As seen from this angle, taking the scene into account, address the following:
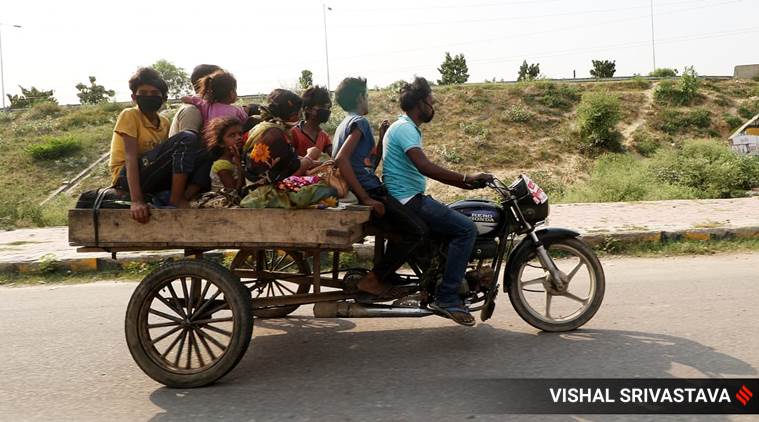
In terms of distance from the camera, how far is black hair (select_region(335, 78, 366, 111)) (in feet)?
14.3

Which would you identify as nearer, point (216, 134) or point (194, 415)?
point (194, 415)

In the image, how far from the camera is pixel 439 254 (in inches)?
174

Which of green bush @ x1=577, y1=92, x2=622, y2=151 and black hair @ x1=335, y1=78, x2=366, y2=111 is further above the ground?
green bush @ x1=577, y1=92, x2=622, y2=151

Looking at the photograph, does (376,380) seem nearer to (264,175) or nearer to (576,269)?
(264,175)

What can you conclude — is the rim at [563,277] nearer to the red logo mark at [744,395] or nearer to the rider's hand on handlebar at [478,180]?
the rider's hand on handlebar at [478,180]

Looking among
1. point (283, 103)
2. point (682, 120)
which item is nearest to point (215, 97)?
point (283, 103)

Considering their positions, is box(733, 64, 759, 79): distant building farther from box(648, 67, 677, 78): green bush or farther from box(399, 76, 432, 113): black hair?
box(399, 76, 432, 113): black hair

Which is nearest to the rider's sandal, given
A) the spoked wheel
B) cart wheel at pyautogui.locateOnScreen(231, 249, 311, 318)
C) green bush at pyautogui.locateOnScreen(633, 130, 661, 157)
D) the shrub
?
the spoked wheel

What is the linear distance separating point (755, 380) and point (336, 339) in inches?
101

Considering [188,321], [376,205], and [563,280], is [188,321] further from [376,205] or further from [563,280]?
Answer: [563,280]

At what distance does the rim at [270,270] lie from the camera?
190 inches

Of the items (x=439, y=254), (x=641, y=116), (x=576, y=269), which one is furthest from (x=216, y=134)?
(x=641, y=116)

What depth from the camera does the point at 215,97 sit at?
Answer: 4.47 meters

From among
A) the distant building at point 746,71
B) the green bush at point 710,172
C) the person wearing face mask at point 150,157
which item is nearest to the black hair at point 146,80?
the person wearing face mask at point 150,157
